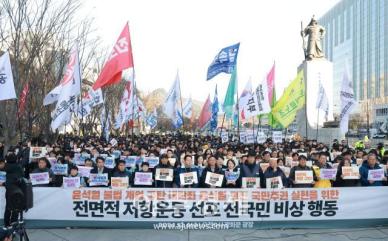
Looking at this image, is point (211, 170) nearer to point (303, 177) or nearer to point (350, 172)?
point (303, 177)

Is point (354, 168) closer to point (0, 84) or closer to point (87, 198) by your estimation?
point (87, 198)

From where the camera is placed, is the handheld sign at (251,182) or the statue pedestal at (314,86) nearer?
the handheld sign at (251,182)

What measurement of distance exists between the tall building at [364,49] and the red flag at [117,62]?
77.6 metres

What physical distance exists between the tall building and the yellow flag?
71.0m

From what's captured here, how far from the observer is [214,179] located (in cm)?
1001

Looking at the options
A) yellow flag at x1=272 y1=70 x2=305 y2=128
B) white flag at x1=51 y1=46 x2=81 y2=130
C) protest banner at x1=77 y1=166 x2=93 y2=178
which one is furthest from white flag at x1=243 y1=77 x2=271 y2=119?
protest banner at x1=77 y1=166 x2=93 y2=178

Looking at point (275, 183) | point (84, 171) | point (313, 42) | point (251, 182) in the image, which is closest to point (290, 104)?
point (275, 183)

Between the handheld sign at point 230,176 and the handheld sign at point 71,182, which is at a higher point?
the handheld sign at point 230,176

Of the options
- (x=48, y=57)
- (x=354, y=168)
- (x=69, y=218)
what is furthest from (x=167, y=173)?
(x=48, y=57)

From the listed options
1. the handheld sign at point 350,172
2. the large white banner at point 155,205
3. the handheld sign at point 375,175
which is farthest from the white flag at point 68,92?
the handheld sign at point 375,175

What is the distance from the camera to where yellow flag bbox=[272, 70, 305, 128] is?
18747 mm

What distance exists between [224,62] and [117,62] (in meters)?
A: 5.74

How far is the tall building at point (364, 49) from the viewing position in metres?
95.2

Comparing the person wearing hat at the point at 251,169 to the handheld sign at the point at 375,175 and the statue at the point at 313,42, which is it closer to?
the handheld sign at the point at 375,175
